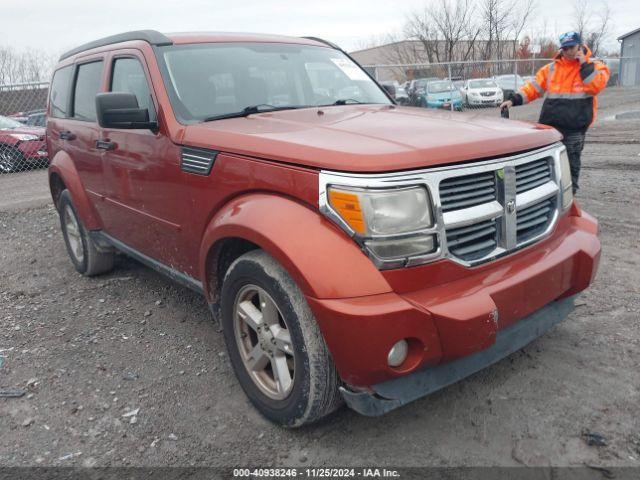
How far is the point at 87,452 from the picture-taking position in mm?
2570

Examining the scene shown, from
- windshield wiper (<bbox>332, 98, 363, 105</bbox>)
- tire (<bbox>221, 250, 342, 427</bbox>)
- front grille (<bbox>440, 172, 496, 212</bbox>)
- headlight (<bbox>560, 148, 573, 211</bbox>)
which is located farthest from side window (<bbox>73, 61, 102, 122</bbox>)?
headlight (<bbox>560, 148, 573, 211</bbox>)

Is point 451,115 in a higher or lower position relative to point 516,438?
higher

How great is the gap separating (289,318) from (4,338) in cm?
267

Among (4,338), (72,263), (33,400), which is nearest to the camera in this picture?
(33,400)

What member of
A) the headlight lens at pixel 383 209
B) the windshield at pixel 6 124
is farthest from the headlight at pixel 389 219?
the windshield at pixel 6 124

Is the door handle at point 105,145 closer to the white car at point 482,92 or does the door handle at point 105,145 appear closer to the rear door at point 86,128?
the rear door at point 86,128

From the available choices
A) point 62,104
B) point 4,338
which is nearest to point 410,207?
point 4,338

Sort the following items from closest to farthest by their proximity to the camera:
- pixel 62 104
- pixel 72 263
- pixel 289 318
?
pixel 289 318
pixel 62 104
pixel 72 263

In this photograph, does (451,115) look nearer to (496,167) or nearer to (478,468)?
(496,167)

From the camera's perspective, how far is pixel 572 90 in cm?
523

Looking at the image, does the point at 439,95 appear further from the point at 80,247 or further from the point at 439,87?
the point at 80,247

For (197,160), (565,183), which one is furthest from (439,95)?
(197,160)

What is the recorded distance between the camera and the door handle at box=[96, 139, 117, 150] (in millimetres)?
3695

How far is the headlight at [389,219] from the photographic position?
211 centimetres
